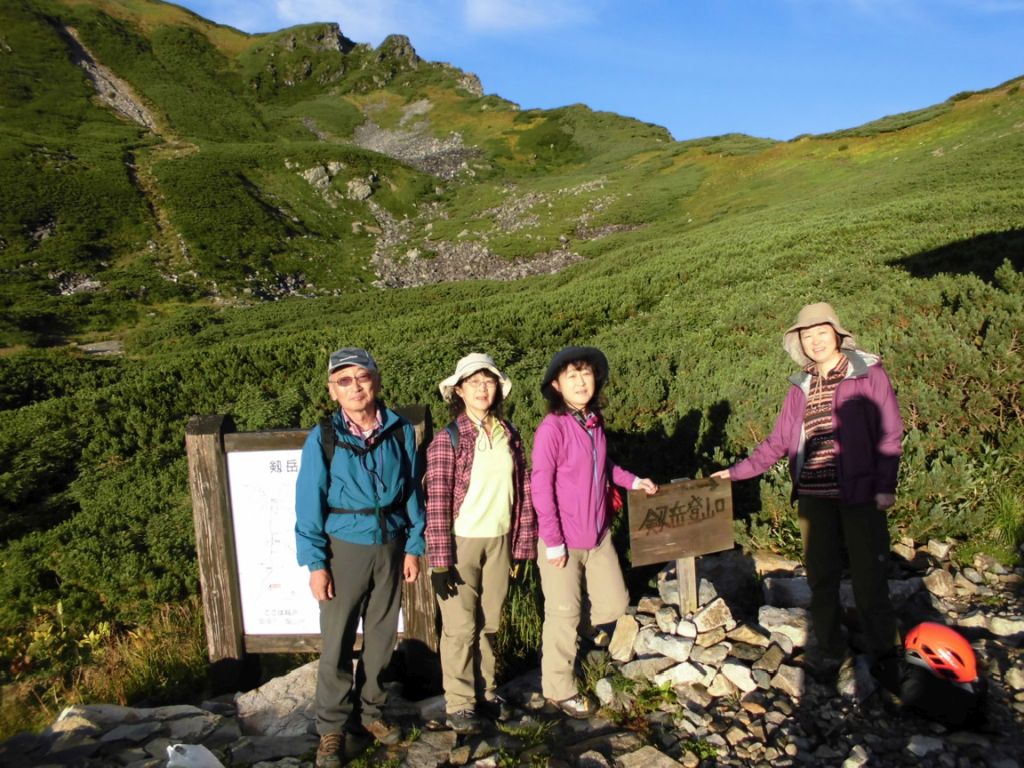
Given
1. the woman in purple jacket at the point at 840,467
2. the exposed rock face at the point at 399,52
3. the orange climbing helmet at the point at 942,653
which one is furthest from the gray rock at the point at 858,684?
the exposed rock face at the point at 399,52

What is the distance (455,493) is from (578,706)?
1.29m

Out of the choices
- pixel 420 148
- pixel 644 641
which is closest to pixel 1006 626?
pixel 644 641

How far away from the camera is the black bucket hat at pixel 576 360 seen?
3.48 meters

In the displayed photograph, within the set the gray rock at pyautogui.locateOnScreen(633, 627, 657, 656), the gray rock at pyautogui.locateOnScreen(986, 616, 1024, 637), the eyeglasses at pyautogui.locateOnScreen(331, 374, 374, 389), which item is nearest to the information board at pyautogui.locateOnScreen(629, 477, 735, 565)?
the gray rock at pyautogui.locateOnScreen(633, 627, 657, 656)

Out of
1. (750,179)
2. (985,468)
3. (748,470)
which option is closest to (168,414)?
(748,470)

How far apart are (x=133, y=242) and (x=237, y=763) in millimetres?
36999

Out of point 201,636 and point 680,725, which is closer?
point 680,725

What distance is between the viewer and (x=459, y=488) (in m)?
3.45

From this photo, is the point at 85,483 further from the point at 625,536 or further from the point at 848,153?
the point at 848,153

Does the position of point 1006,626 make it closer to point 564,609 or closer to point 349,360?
point 564,609

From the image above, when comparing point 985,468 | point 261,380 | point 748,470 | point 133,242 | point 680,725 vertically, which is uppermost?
point 133,242

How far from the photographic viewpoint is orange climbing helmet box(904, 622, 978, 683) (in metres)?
2.99

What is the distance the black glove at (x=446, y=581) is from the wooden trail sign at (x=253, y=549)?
1.98ft

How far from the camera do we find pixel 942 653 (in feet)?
9.93
